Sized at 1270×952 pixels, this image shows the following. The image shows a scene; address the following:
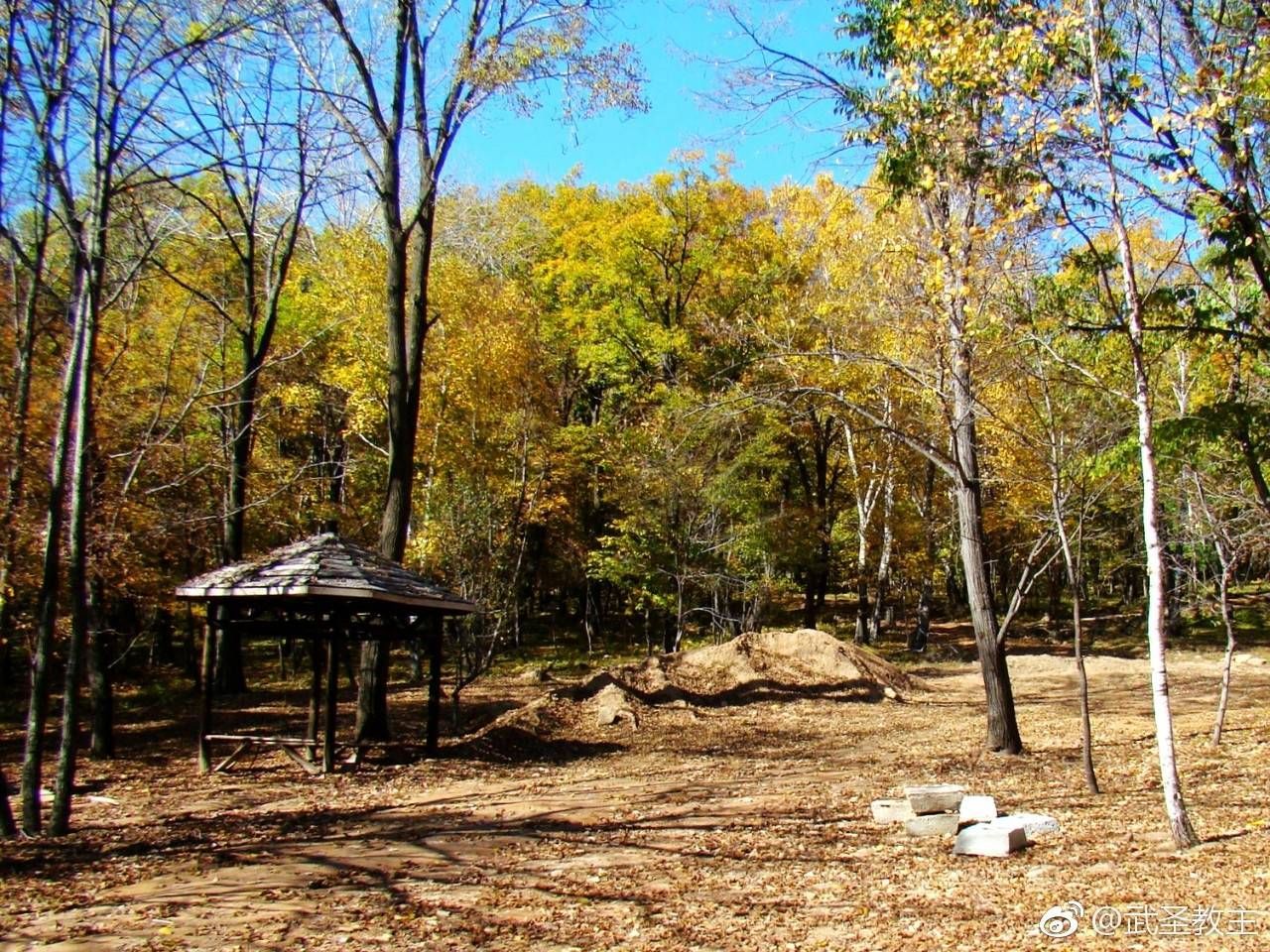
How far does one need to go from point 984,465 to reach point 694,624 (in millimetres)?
8733

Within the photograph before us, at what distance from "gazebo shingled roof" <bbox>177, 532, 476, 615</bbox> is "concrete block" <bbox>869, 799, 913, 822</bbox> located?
5344 mm

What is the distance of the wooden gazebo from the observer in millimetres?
9844

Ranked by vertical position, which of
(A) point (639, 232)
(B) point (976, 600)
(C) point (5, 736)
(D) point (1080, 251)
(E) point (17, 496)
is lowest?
(C) point (5, 736)

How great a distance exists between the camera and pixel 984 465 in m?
23.6

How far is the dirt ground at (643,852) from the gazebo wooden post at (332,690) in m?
0.29

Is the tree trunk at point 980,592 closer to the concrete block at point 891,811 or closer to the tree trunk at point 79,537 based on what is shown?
the concrete block at point 891,811

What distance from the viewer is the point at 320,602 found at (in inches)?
411

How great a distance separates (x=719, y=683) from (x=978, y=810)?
11093mm

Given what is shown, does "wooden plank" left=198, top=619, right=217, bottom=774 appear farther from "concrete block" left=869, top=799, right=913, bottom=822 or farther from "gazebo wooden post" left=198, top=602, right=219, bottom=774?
"concrete block" left=869, top=799, right=913, bottom=822

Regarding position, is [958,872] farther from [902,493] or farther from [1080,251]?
[902,493]

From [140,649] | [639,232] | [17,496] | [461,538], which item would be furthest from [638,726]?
[140,649]

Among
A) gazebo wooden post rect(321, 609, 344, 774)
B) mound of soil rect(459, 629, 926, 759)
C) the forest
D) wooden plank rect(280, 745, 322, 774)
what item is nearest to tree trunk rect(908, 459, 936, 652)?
the forest

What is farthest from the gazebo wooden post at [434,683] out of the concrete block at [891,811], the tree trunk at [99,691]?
the concrete block at [891,811]

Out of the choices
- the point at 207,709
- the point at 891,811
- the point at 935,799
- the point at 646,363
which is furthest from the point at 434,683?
the point at 646,363
